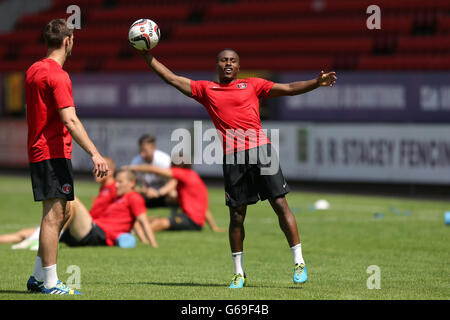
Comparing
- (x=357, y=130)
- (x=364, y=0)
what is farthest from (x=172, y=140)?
(x=364, y=0)

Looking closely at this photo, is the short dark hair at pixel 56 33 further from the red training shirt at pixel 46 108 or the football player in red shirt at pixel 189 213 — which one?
the football player in red shirt at pixel 189 213

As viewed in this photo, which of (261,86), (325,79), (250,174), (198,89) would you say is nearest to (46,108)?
(198,89)

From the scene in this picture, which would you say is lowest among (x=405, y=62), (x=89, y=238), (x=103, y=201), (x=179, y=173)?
(x=89, y=238)

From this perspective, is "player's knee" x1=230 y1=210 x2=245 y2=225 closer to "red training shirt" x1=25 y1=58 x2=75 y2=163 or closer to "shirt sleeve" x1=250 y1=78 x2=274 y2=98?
"shirt sleeve" x1=250 y1=78 x2=274 y2=98

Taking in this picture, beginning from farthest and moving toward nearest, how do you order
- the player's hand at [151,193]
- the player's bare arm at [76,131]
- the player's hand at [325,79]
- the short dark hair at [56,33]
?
the player's hand at [151,193] < the player's hand at [325,79] < the short dark hair at [56,33] < the player's bare arm at [76,131]

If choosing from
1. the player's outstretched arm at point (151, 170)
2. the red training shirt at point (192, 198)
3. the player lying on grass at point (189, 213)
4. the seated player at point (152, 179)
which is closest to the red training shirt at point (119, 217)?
the player's outstretched arm at point (151, 170)

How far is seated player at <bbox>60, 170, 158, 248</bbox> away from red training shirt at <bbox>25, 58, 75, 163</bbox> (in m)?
4.00

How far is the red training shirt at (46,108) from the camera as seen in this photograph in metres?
7.16

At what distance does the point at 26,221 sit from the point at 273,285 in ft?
24.9

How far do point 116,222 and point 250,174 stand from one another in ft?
13.7

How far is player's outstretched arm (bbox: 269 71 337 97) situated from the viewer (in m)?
8.05

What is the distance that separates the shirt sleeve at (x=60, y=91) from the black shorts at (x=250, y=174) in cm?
169

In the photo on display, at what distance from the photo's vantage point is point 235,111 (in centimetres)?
809

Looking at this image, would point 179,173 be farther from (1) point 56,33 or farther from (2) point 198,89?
(1) point 56,33
